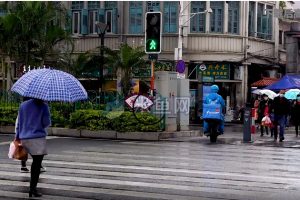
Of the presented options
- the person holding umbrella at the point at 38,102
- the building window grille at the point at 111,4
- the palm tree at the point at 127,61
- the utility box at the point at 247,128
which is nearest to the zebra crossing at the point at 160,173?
the person holding umbrella at the point at 38,102

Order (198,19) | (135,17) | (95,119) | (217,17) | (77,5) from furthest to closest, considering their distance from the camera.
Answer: (77,5), (135,17), (217,17), (198,19), (95,119)

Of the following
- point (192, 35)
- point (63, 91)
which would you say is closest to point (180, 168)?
point (63, 91)

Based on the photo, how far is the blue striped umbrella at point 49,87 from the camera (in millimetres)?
7848

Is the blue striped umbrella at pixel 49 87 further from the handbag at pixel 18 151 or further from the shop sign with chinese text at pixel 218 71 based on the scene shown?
the shop sign with chinese text at pixel 218 71

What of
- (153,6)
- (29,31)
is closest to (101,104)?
(29,31)

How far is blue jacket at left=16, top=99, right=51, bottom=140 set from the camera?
322 inches

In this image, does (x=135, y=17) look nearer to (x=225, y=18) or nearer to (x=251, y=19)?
(x=225, y=18)

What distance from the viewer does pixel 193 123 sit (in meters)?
33.3

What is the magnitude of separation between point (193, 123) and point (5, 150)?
19.8 metres

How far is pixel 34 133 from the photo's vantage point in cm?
816

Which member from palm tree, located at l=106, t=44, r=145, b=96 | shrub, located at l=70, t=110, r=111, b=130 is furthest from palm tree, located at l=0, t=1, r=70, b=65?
shrub, located at l=70, t=110, r=111, b=130

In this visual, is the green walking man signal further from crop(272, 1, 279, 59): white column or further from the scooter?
crop(272, 1, 279, 59): white column

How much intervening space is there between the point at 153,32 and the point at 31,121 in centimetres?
949

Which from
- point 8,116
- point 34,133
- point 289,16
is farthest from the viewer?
point 289,16
